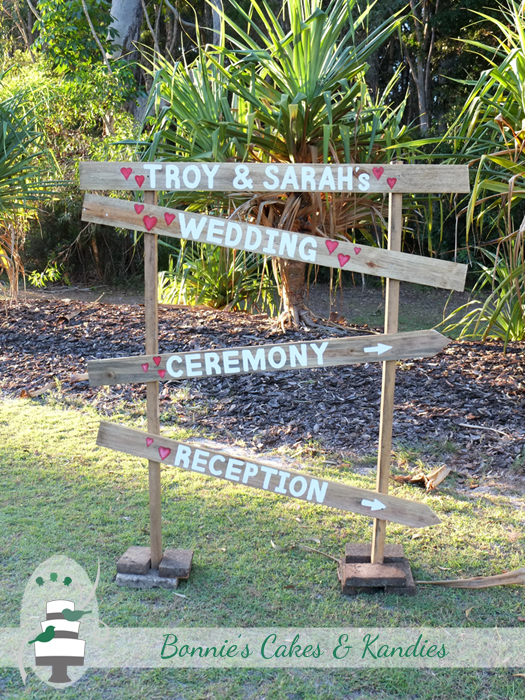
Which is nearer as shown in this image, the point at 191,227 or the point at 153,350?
the point at 191,227

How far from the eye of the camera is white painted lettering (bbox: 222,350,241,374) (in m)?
2.69

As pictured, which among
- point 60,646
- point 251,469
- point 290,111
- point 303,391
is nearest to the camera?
point 60,646

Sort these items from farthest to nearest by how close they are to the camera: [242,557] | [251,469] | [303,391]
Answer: [303,391] < [242,557] < [251,469]

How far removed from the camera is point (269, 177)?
2.67 meters

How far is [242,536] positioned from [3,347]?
4181 millimetres

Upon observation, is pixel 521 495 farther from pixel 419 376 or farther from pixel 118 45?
pixel 118 45

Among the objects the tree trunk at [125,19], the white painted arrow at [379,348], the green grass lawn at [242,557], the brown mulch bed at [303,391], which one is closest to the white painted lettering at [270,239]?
the white painted arrow at [379,348]

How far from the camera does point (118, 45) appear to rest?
34.6 feet

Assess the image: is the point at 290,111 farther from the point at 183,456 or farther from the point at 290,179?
the point at 183,456

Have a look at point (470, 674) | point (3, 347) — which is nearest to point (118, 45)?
point (3, 347)

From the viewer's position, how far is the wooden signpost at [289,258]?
8.67ft

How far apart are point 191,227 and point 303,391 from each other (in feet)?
8.06

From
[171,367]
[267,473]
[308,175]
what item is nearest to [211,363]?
[171,367]

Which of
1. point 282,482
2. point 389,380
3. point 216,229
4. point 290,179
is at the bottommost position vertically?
point 282,482
